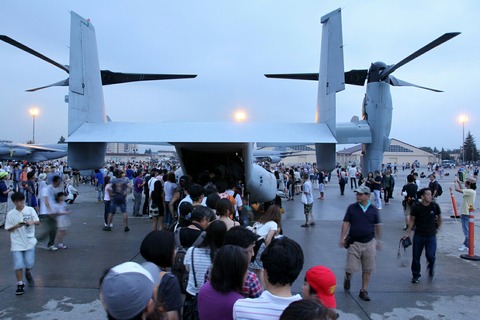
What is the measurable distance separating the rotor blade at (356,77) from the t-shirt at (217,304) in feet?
39.8

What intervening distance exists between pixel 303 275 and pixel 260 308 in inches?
151

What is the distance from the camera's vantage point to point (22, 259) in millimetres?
4852

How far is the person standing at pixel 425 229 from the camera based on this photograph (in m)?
5.31

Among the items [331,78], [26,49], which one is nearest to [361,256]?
[331,78]

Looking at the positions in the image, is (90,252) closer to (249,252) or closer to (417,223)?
(249,252)

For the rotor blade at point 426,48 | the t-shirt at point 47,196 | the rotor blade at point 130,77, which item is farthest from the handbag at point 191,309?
the rotor blade at point 130,77

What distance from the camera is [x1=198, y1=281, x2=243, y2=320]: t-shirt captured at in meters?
2.18

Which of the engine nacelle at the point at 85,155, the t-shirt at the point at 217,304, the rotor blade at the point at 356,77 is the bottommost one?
the t-shirt at the point at 217,304

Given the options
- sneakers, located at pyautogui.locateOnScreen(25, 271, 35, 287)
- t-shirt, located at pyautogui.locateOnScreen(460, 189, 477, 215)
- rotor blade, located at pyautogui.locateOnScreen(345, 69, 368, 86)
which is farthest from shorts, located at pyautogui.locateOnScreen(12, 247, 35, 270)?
rotor blade, located at pyautogui.locateOnScreen(345, 69, 368, 86)

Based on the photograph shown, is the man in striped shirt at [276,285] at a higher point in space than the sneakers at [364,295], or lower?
higher

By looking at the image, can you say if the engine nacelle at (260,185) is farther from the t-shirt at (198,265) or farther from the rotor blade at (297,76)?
the t-shirt at (198,265)

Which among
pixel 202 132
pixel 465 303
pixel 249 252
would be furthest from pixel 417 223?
pixel 202 132

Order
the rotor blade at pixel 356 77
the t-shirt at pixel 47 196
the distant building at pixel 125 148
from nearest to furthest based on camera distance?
the t-shirt at pixel 47 196
the rotor blade at pixel 356 77
the distant building at pixel 125 148

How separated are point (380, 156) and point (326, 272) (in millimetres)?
9979
